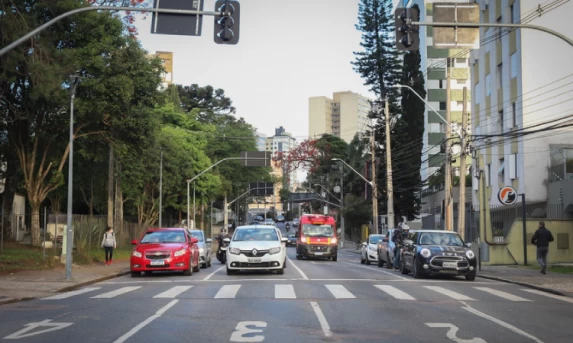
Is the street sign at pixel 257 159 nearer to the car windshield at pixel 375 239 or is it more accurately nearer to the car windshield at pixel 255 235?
the car windshield at pixel 375 239

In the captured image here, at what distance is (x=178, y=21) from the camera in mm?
15156

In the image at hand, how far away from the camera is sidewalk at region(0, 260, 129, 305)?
53.4 feet

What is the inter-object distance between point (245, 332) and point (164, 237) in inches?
571

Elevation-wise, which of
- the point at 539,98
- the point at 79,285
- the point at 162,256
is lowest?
the point at 79,285

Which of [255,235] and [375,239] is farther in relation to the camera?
[375,239]

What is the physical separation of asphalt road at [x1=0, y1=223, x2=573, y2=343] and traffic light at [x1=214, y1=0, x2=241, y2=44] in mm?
5615

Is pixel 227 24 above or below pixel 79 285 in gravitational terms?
above

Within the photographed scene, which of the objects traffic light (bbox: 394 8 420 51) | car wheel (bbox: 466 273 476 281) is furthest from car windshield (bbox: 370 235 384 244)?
traffic light (bbox: 394 8 420 51)

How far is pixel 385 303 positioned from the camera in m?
14.2

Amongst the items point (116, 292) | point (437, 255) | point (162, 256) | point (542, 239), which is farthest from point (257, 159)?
point (116, 292)

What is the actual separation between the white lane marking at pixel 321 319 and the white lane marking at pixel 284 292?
1.28 metres

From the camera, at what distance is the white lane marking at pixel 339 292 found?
610 inches

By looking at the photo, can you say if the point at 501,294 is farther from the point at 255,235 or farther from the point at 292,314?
the point at 255,235

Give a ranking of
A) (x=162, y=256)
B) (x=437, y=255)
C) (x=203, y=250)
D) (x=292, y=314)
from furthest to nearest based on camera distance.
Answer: (x=203, y=250)
(x=162, y=256)
(x=437, y=255)
(x=292, y=314)
